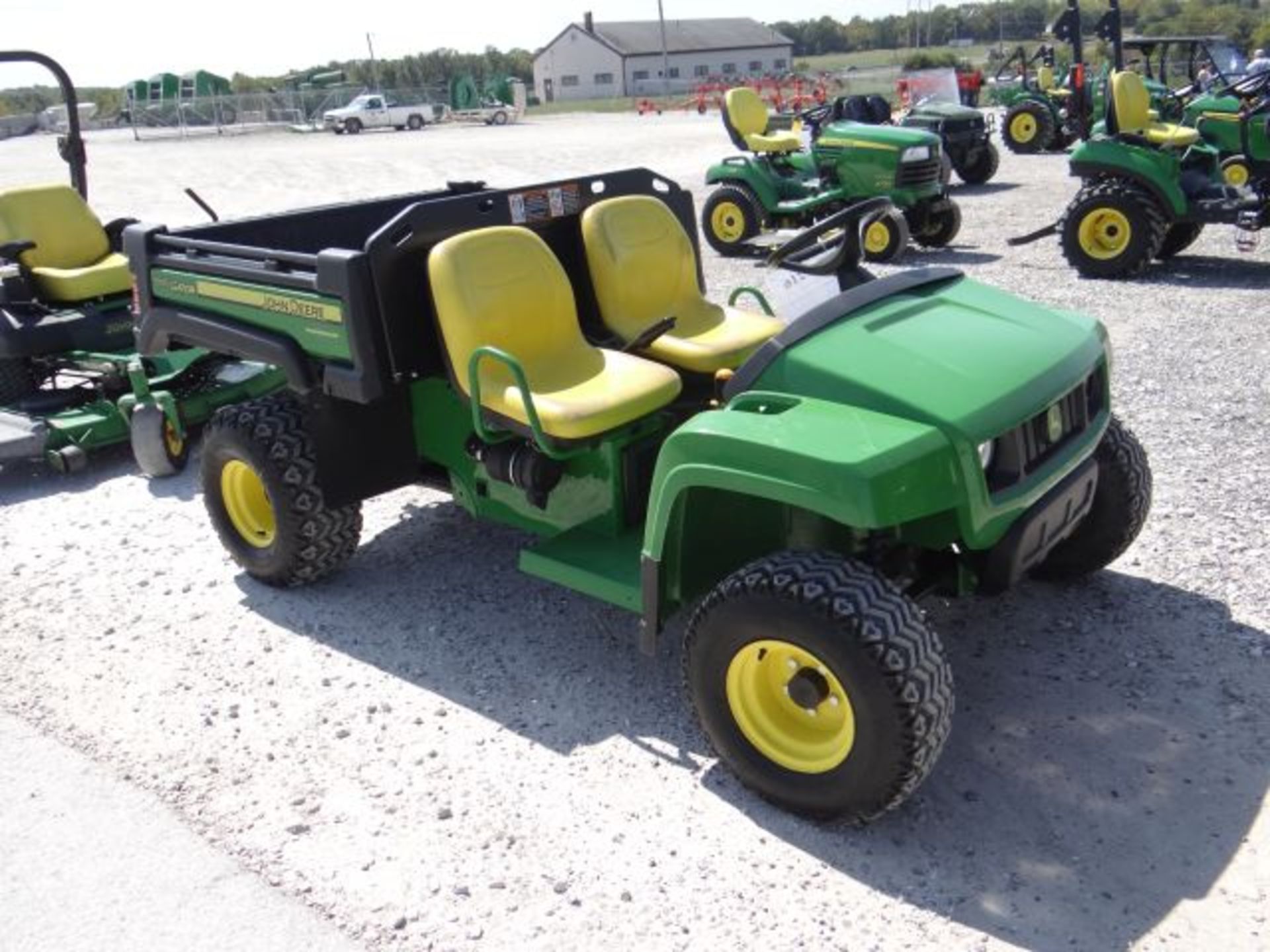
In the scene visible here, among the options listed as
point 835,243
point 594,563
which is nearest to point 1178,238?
point 835,243

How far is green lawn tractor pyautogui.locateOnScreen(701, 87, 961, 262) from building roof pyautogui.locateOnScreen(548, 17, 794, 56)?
6534 cm

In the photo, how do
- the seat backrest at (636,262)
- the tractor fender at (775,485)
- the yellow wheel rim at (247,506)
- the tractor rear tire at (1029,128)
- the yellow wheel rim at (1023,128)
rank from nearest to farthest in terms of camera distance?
the tractor fender at (775,485) → the seat backrest at (636,262) → the yellow wheel rim at (247,506) → the tractor rear tire at (1029,128) → the yellow wheel rim at (1023,128)

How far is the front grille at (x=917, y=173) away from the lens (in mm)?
9992

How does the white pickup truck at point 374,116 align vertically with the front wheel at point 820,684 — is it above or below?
above

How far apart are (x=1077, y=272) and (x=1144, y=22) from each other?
27238 millimetres

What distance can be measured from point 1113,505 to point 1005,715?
2.72 feet

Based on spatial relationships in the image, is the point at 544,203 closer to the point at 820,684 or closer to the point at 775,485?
the point at 775,485

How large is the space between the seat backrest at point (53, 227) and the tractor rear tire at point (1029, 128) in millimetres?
14039

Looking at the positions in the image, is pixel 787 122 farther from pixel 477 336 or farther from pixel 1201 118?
pixel 477 336

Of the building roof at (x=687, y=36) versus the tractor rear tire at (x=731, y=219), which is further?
the building roof at (x=687, y=36)

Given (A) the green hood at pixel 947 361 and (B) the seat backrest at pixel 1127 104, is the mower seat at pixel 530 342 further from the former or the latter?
(B) the seat backrest at pixel 1127 104

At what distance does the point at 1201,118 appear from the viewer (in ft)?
31.1

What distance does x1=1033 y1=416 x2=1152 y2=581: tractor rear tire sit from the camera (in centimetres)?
363

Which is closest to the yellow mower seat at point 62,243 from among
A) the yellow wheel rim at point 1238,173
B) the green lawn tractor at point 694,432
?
the green lawn tractor at point 694,432
